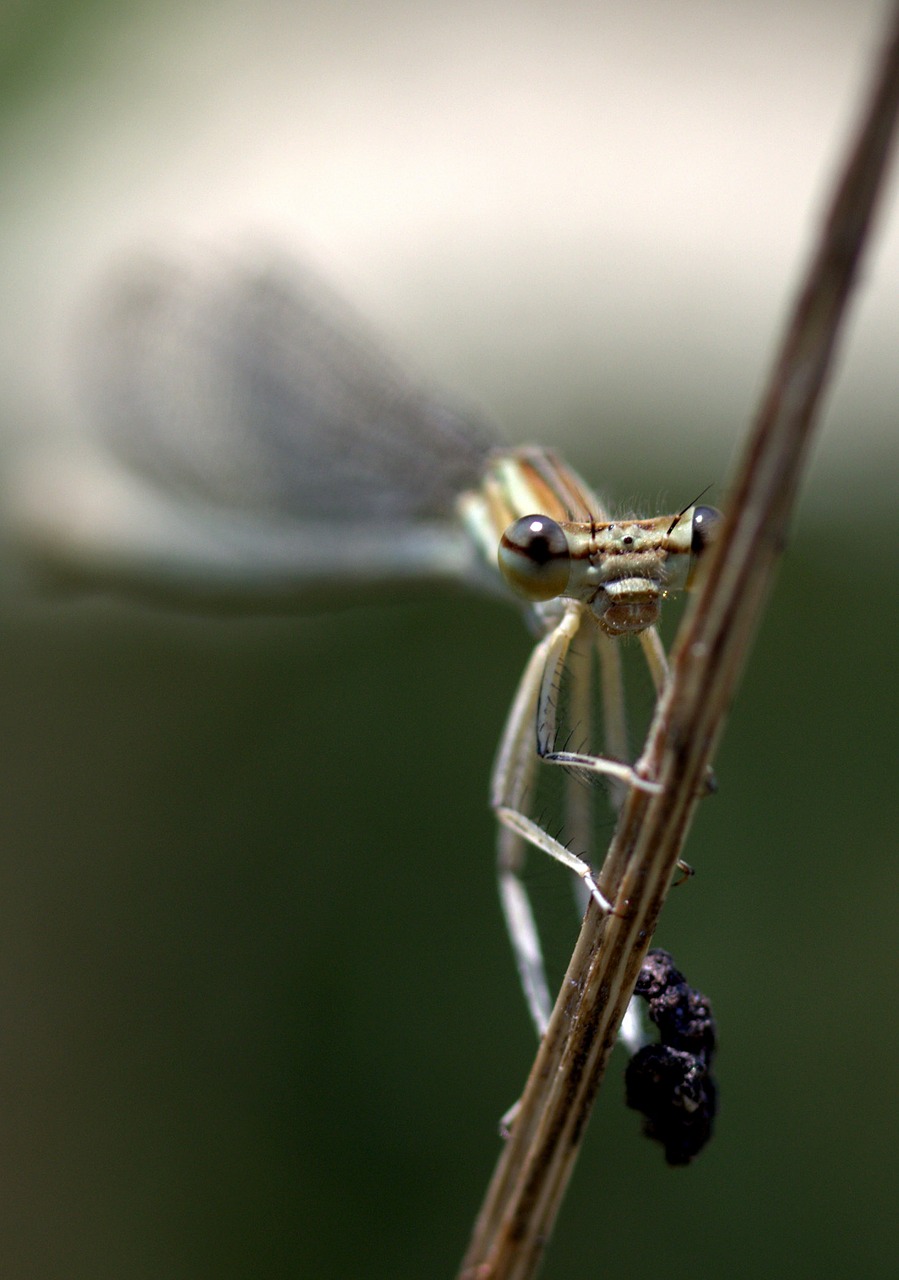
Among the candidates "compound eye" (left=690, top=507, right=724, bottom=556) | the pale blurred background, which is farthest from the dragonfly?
the pale blurred background

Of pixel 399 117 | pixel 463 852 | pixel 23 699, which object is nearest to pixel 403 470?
pixel 463 852

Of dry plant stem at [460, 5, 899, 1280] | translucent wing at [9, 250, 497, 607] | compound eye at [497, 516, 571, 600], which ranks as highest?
translucent wing at [9, 250, 497, 607]

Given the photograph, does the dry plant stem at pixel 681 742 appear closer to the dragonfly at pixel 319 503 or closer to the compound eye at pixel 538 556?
the dragonfly at pixel 319 503

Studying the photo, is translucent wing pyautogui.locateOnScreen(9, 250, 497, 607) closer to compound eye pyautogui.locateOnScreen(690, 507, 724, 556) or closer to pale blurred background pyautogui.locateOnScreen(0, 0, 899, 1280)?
pale blurred background pyautogui.locateOnScreen(0, 0, 899, 1280)

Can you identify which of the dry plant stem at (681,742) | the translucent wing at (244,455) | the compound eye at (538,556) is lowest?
the dry plant stem at (681,742)

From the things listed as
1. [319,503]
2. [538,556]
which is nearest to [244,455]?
[319,503]

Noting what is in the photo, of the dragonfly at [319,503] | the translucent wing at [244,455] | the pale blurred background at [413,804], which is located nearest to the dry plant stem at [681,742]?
the dragonfly at [319,503]

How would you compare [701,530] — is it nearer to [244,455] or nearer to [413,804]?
[244,455]
